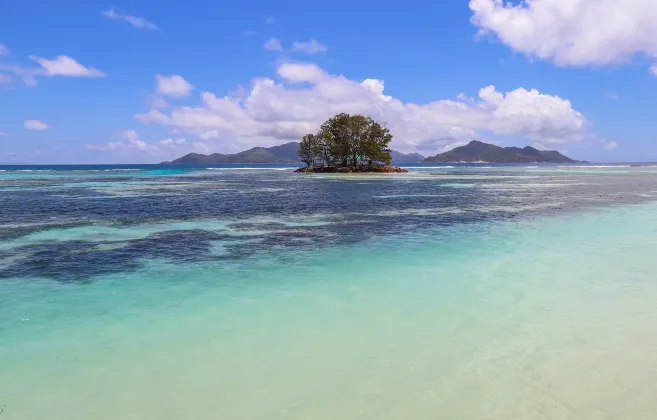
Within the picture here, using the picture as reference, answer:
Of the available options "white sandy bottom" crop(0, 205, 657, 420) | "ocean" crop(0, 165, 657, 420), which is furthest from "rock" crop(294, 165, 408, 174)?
"white sandy bottom" crop(0, 205, 657, 420)

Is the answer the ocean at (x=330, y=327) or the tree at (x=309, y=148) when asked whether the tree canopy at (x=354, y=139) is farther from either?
the ocean at (x=330, y=327)

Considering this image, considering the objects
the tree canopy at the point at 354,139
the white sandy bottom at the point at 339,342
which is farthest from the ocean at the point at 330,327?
the tree canopy at the point at 354,139

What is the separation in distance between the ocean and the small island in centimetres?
8399

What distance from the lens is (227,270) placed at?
13.1 m

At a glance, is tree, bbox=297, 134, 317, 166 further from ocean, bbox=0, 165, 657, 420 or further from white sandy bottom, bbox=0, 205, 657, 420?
white sandy bottom, bbox=0, 205, 657, 420

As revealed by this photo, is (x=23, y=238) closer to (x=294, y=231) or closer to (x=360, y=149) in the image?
(x=294, y=231)

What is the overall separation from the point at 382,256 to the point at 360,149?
289ft

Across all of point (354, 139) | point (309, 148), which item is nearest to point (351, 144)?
point (354, 139)

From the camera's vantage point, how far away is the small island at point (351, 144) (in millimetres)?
101000

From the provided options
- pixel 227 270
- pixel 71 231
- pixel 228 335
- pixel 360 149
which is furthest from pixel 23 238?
pixel 360 149

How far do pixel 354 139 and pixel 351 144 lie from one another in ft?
4.58

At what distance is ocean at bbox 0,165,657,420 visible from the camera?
5.94m

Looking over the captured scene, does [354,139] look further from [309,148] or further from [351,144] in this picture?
[309,148]

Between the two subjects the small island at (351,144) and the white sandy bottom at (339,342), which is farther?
the small island at (351,144)
